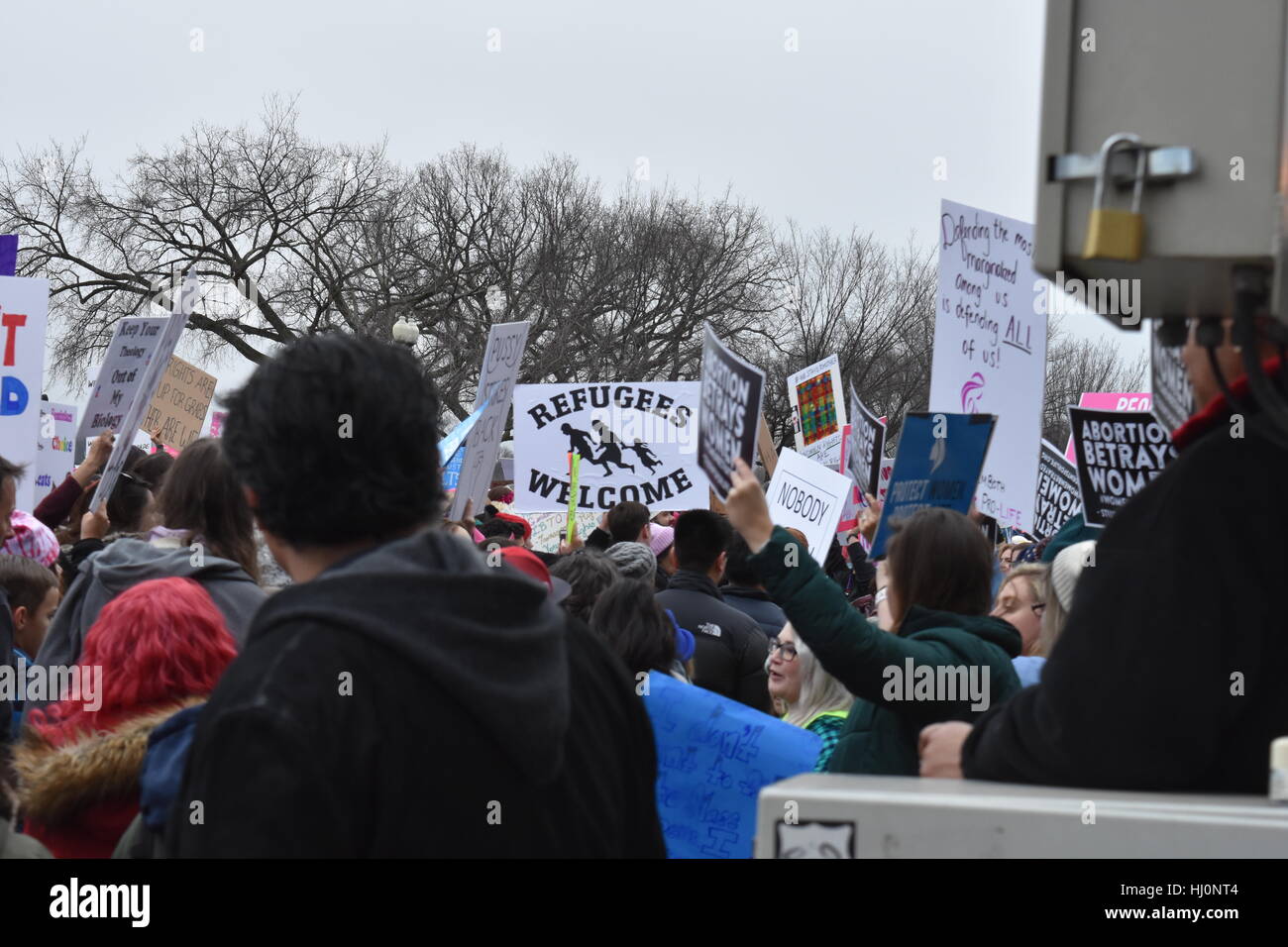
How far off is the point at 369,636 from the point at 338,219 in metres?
34.4

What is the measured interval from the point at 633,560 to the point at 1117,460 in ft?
7.08

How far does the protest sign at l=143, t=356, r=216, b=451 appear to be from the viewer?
953 centimetres

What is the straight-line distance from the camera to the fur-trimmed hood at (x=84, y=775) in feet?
8.54

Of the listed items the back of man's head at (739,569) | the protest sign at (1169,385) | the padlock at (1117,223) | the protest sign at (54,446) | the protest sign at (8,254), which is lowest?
the back of man's head at (739,569)

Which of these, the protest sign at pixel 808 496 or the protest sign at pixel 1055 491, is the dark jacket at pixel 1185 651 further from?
the protest sign at pixel 1055 491

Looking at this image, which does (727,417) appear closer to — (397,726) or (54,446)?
(397,726)

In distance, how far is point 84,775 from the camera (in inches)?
102

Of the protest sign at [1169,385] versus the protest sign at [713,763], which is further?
the protest sign at [713,763]

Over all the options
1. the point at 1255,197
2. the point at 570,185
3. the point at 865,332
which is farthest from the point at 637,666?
the point at 865,332

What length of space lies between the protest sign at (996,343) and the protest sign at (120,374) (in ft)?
11.0

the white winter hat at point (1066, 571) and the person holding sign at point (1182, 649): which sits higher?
the person holding sign at point (1182, 649)

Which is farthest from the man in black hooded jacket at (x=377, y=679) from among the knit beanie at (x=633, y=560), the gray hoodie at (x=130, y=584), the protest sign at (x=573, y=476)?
the protest sign at (x=573, y=476)

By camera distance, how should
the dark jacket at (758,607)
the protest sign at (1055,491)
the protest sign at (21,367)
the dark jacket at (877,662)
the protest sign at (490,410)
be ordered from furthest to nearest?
1. the protest sign at (1055,491)
2. the protest sign at (490,410)
3. the protest sign at (21,367)
4. the dark jacket at (758,607)
5. the dark jacket at (877,662)

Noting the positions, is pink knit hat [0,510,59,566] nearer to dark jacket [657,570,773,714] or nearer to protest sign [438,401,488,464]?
dark jacket [657,570,773,714]
